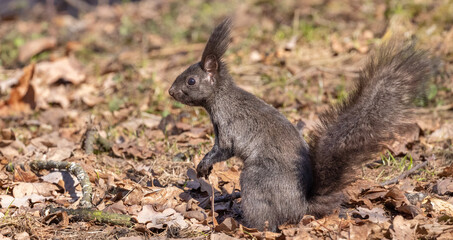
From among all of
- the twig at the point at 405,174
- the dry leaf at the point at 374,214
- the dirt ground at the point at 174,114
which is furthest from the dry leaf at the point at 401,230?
the twig at the point at 405,174

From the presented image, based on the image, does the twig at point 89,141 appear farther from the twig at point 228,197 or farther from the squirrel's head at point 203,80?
the twig at point 228,197

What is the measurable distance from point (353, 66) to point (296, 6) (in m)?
2.43

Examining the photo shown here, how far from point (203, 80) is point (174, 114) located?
6.50ft

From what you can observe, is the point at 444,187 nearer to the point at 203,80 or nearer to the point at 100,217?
the point at 203,80

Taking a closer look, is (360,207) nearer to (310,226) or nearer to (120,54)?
(310,226)

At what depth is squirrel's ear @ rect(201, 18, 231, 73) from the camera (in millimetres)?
3461

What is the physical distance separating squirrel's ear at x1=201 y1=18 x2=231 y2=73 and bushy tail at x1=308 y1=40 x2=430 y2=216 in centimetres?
97

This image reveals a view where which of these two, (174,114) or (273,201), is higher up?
(273,201)

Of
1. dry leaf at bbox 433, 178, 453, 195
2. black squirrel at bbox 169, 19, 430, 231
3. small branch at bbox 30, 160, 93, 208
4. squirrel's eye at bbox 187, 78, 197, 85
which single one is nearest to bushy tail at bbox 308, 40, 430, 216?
black squirrel at bbox 169, 19, 430, 231

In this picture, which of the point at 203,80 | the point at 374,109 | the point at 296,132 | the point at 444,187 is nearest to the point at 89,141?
the point at 203,80

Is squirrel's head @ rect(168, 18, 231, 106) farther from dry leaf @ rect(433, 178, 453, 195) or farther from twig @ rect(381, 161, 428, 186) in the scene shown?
dry leaf @ rect(433, 178, 453, 195)

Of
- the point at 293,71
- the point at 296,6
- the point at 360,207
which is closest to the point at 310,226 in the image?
the point at 360,207

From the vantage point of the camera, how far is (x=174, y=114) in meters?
5.77

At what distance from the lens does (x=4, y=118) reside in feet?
19.9
